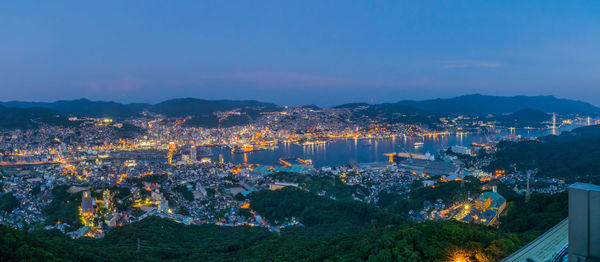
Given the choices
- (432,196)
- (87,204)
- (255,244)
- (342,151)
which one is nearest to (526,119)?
(342,151)

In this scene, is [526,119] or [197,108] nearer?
[526,119]

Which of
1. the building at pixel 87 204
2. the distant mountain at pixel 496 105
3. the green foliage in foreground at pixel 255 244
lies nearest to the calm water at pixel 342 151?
the building at pixel 87 204

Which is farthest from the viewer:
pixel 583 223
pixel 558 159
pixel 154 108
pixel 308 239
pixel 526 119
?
pixel 154 108

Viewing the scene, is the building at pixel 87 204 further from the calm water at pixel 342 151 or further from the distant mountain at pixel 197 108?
the distant mountain at pixel 197 108

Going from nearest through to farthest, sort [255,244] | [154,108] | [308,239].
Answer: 1. [308,239]
2. [255,244]
3. [154,108]

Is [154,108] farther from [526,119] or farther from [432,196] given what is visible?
[432,196]

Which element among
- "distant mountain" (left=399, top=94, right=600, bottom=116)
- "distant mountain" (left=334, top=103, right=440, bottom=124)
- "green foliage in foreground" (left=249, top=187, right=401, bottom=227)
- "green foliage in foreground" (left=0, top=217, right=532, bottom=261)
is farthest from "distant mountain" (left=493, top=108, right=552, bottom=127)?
"green foliage in foreground" (left=0, top=217, right=532, bottom=261)
